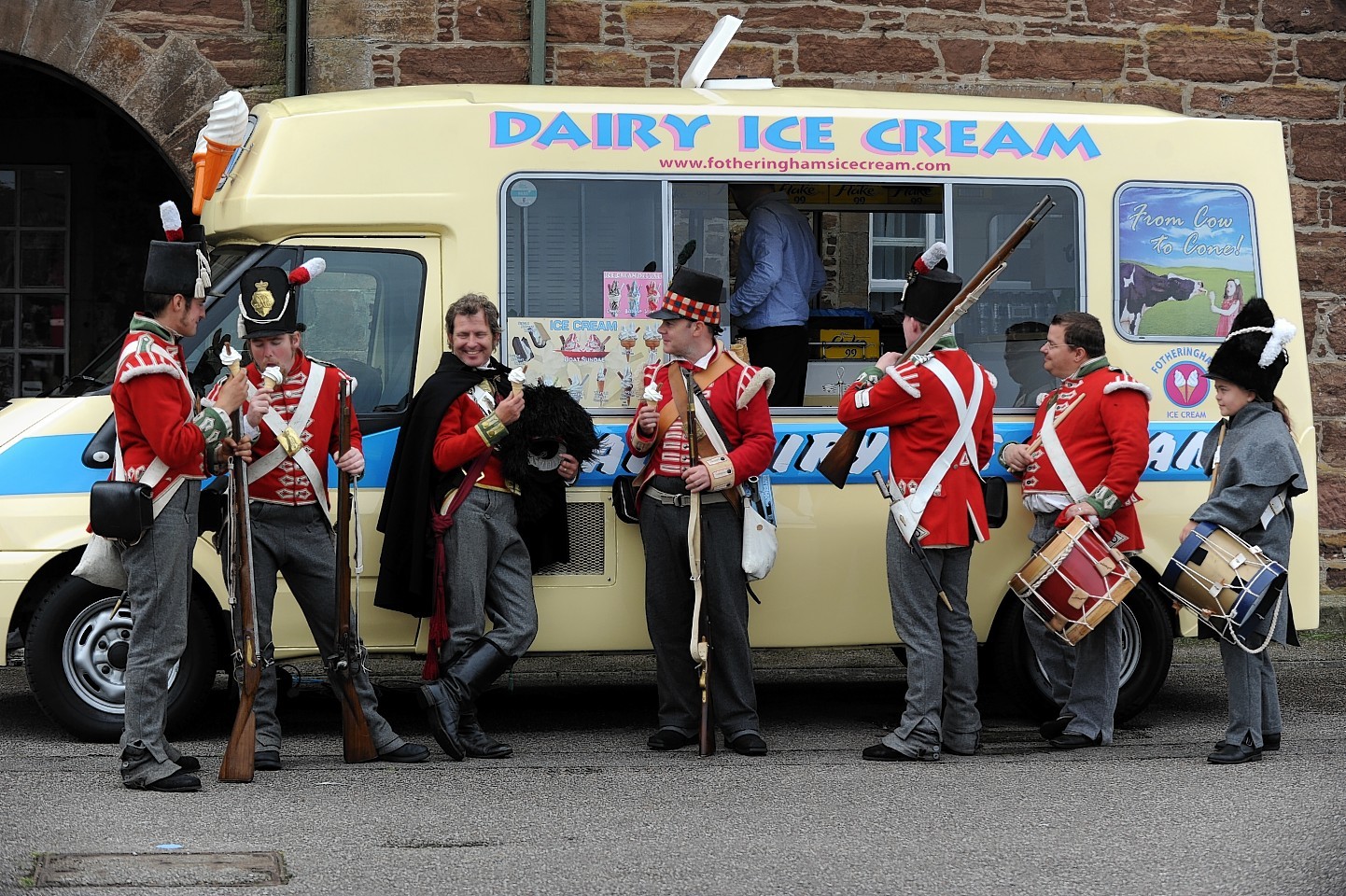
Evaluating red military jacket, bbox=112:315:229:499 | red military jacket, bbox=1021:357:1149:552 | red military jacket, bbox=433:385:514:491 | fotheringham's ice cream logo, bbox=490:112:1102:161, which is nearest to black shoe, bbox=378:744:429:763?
red military jacket, bbox=433:385:514:491

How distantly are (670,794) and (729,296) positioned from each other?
2514 millimetres

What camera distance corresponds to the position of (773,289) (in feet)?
26.0

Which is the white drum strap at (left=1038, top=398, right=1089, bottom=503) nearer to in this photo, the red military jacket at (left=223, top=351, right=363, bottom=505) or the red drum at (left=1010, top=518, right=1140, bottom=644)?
the red drum at (left=1010, top=518, right=1140, bottom=644)

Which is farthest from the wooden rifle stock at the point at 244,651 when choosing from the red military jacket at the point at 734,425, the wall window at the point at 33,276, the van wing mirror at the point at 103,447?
the wall window at the point at 33,276

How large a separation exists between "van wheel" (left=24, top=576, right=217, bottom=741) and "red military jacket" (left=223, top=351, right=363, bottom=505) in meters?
0.79

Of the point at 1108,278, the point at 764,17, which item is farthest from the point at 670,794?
the point at 764,17

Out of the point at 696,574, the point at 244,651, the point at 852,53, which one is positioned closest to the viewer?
Answer: the point at 244,651

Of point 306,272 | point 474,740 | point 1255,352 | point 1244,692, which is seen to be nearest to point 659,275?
point 306,272

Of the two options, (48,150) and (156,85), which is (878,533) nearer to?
(156,85)

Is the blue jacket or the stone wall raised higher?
the stone wall

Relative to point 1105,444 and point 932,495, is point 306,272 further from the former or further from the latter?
point 1105,444

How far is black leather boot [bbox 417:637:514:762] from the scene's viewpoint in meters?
6.99

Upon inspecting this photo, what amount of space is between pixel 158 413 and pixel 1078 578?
12.1 feet

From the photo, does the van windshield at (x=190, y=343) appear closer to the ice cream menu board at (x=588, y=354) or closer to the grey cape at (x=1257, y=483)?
the ice cream menu board at (x=588, y=354)
